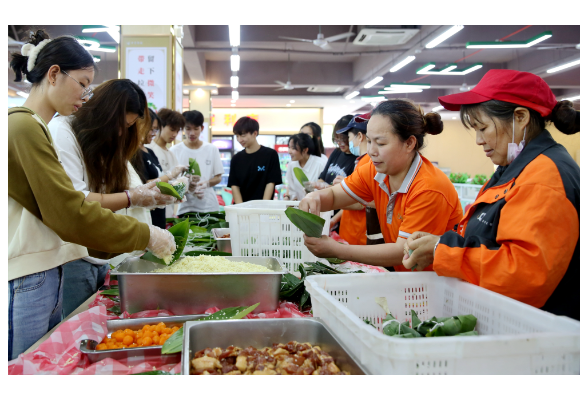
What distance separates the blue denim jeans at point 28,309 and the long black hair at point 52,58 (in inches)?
28.3

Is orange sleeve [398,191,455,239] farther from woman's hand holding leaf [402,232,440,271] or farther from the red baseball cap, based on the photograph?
the red baseball cap

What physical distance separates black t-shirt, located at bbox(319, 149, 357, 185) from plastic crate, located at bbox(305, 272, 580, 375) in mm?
2281

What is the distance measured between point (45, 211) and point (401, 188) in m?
1.45

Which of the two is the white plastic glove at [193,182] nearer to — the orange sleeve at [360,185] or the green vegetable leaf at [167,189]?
the green vegetable leaf at [167,189]

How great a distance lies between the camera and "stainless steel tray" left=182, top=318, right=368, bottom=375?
1253mm

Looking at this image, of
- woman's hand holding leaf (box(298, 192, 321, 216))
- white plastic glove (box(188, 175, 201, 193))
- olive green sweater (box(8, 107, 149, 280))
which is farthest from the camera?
white plastic glove (box(188, 175, 201, 193))

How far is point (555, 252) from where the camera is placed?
120 cm

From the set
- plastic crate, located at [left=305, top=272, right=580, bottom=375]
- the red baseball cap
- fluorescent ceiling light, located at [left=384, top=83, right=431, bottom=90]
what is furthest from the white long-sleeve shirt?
fluorescent ceiling light, located at [left=384, top=83, right=431, bottom=90]

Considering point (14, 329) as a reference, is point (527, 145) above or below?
above

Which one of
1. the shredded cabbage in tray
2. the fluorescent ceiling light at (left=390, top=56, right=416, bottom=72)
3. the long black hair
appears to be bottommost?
the shredded cabbage in tray

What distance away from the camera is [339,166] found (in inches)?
152
